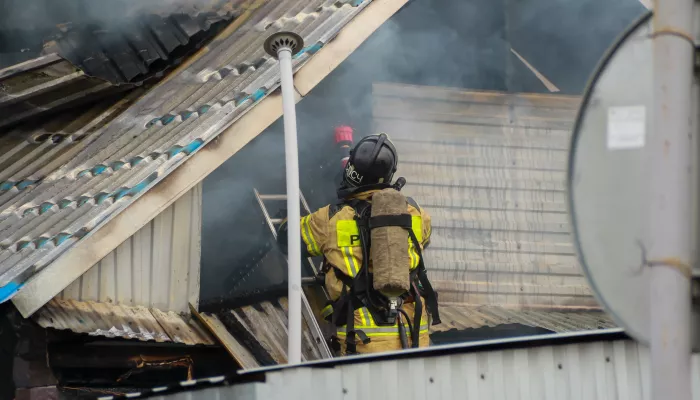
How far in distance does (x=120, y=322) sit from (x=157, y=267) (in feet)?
2.05

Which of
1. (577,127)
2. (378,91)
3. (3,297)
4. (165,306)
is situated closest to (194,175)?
(165,306)

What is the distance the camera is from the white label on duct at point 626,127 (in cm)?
190

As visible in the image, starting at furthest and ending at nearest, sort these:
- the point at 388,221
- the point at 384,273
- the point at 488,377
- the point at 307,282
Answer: the point at 307,282 → the point at 388,221 → the point at 384,273 → the point at 488,377

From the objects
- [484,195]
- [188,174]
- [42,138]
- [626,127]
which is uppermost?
[42,138]

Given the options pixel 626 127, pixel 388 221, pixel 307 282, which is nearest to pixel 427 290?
pixel 388 221

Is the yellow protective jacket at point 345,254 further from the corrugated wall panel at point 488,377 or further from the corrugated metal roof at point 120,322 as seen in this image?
the corrugated wall panel at point 488,377

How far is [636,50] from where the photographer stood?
192 centimetres

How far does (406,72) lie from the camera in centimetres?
783

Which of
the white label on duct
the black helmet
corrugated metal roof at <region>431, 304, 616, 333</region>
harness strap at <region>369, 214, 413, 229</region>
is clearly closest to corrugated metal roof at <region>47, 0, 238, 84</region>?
the black helmet

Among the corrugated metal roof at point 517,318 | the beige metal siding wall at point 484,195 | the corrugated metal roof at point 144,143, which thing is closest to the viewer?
the corrugated metal roof at point 144,143

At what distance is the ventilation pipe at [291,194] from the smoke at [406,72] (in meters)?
1.48

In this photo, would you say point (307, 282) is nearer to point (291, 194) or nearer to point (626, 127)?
point (291, 194)

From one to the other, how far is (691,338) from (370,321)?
Result: 156 inches

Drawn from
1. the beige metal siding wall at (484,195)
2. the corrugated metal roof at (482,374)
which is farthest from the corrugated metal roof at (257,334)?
the corrugated metal roof at (482,374)
